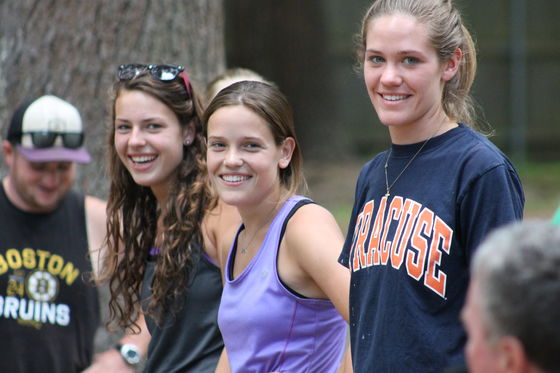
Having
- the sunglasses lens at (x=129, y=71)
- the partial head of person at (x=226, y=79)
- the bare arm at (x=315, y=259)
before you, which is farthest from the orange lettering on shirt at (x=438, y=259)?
the partial head of person at (x=226, y=79)

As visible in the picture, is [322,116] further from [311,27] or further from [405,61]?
[405,61]

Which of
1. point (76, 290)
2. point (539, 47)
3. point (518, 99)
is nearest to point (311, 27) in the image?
point (518, 99)

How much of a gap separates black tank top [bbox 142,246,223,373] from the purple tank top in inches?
10.6

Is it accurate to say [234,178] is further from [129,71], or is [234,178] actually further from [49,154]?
[49,154]

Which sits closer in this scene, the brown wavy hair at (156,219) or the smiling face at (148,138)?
the brown wavy hair at (156,219)

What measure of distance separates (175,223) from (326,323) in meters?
0.81

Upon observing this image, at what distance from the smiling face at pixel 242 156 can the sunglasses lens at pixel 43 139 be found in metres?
1.40

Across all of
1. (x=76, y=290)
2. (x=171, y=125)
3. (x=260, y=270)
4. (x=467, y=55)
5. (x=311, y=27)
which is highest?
(x=311, y=27)

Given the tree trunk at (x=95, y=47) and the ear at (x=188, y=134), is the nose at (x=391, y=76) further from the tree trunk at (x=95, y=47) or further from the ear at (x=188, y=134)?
the tree trunk at (x=95, y=47)

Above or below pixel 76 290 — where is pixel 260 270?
above

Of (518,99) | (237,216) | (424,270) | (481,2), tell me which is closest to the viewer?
(424,270)

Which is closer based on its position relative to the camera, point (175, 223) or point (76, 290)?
point (175, 223)

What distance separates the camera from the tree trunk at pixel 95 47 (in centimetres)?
512

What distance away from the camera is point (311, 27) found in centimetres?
1296
